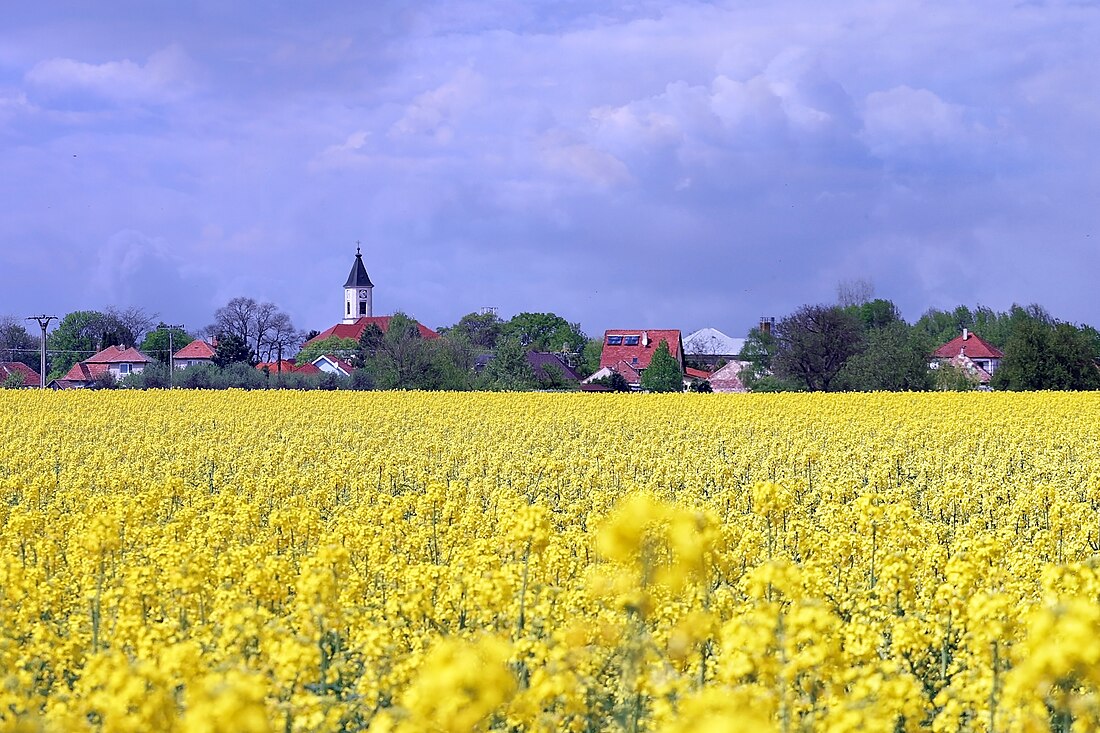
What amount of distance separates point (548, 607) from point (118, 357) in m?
129

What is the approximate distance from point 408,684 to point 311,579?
1002 mm

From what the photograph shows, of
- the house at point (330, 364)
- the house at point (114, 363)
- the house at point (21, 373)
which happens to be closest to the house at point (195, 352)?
the house at point (114, 363)

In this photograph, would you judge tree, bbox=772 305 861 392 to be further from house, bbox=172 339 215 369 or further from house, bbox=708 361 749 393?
house, bbox=172 339 215 369

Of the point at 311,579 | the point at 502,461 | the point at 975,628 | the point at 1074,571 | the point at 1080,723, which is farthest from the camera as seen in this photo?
the point at 502,461

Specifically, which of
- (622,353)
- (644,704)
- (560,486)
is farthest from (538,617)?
(622,353)

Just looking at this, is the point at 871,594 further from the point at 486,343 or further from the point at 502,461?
the point at 486,343

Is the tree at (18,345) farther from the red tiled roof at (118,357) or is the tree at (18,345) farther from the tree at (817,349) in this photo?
the tree at (817,349)

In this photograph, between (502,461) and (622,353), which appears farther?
(622,353)

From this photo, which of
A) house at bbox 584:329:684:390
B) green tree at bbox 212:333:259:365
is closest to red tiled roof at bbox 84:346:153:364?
green tree at bbox 212:333:259:365

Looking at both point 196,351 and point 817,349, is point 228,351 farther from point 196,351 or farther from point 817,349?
point 817,349

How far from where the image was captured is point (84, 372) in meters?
123

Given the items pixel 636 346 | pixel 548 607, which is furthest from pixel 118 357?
pixel 548 607

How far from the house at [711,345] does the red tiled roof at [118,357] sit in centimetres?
7082

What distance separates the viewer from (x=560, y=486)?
76.1ft
